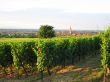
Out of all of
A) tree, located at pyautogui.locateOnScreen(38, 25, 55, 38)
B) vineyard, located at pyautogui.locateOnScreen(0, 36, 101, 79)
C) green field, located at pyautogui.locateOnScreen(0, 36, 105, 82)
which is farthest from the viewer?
tree, located at pyautogui.locateOnScreen(38, 25, 55, 38)

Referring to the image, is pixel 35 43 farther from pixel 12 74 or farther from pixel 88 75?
pixel 88 75

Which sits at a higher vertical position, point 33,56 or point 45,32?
point 45,32

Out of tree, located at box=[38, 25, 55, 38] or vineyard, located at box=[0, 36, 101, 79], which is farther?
tree, located at box=[38, 25, 55, 38]

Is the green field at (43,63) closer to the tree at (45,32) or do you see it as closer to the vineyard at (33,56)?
the vineyard at (33,56)

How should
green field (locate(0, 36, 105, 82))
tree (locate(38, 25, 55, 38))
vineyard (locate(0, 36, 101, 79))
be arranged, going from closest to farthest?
green field (locate(0, 36, 105, 82)), vineyard (locate(0, 36, 101, 79)), tree (locate(38, 25, 55, 38))

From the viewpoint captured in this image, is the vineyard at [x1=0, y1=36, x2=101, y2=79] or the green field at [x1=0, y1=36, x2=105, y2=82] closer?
the green field at [x1=0, y1=36, x2=105, y2=82]

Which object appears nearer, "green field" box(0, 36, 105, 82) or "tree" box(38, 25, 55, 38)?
"green field" box(0, 36, 105, 82)

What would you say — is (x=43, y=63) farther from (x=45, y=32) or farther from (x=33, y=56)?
(x=45, y=32)

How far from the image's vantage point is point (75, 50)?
78938 mm

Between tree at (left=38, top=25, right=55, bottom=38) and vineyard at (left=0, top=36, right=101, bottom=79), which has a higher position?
tree at (left=38, top=25, right=55, bottom=38)

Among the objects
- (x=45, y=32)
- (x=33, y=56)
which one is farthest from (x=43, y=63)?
(x=45, y=32)

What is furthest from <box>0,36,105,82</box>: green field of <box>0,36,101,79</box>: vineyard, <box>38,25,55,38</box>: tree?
<box>38,25,55,38</box>: tree

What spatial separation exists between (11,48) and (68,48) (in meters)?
14.5

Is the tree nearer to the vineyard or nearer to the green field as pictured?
the vineyard
